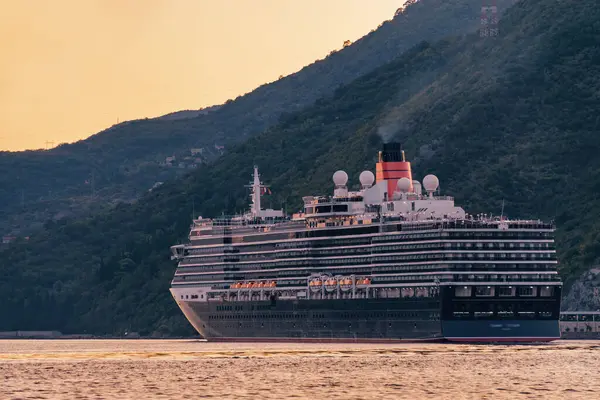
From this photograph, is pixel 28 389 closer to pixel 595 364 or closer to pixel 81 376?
pixel 81 376

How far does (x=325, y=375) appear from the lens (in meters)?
158

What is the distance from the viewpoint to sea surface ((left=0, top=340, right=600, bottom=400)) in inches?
5438

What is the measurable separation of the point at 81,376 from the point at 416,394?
39229mm

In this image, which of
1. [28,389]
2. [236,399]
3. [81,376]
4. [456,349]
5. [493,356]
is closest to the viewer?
[236,399]

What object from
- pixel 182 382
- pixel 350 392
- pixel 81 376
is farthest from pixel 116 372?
pixel 350 392

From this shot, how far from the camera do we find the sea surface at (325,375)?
453ft

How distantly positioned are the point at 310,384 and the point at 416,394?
13.5 m

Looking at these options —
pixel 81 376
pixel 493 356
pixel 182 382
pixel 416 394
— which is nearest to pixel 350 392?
pixel 416 394

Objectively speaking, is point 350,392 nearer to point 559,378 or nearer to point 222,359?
point 559,378

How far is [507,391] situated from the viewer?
5482 inches

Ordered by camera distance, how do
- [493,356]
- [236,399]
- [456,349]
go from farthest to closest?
[456,349]
[493,356]
[236,399]

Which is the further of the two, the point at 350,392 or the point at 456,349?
the point at 456,349

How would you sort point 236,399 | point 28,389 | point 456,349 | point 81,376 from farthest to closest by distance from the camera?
1. point 456,349
2. point 81,376
3. point 28,389
4. point 236,399

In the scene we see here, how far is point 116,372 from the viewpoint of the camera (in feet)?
557
